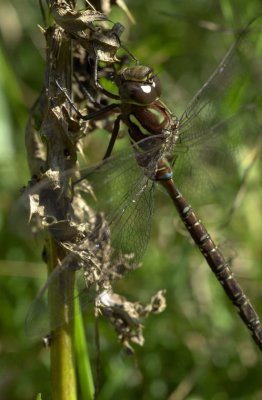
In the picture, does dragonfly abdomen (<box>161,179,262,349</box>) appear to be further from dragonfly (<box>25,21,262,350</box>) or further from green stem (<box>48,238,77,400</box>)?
green stem (<box>48,238,77,400</box>)

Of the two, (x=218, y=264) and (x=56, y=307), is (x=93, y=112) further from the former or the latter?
(x=218, y=264)

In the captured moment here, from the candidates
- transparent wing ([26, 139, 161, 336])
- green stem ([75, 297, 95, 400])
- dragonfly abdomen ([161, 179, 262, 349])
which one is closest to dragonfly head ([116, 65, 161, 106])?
transparent wing ([26, 139, 161, 336])

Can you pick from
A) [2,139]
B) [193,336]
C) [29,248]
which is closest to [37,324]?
[193,336]

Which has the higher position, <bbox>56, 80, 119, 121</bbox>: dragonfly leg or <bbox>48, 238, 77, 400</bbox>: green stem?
<bbox>56, 80, 119, 121</bbox>: dragonfly leg

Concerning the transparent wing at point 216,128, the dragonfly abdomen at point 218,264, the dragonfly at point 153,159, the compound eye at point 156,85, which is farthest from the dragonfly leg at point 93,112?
the dragonfly abdomen at point 218,264

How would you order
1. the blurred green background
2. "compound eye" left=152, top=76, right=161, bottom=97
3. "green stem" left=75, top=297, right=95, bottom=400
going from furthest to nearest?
1. the blurred green background
2. "compound eye" left=152, top=76, right=161, bottom=97
3. "green stem" left=75, top=297, right=95, bottom=400

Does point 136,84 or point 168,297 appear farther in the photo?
point 168,297

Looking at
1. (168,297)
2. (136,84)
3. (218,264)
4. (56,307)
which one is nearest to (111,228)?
(56,307)
